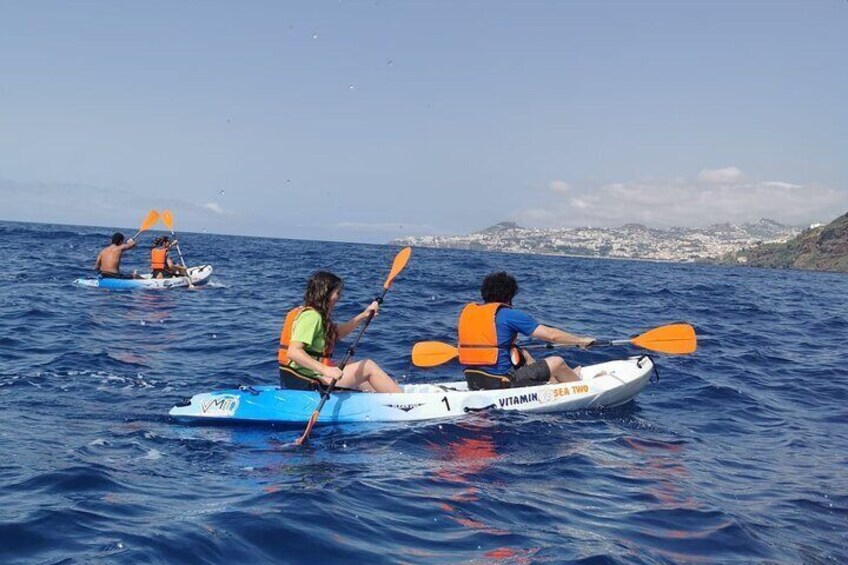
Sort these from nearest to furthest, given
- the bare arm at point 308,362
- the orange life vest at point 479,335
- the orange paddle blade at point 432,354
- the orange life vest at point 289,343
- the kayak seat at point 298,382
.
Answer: the bare arm at point 308,362, the orange life vest at point 289,343, the kayak seat at point 298,382, the orange life vest at point 479,335, the orange paddle blade at point 432,354

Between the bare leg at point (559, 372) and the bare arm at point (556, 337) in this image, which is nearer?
the bare arm at point (556, 337)

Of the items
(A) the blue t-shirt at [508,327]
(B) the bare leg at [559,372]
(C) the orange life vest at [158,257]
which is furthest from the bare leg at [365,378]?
(C) the orange life vest at [158,257]

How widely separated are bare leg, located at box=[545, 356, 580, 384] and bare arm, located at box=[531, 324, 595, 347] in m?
0.39

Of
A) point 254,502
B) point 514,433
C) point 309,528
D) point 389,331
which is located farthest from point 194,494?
point 389,331

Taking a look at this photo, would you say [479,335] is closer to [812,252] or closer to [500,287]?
[500,287]

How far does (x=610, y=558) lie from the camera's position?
463 centimetres

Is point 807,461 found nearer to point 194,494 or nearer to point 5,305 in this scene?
point 194,494

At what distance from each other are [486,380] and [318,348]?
2.18 metres

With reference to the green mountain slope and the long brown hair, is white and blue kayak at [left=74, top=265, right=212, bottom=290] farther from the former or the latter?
the green mountain slope

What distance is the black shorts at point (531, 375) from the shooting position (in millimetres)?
9281

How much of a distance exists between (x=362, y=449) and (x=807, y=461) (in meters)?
4.41

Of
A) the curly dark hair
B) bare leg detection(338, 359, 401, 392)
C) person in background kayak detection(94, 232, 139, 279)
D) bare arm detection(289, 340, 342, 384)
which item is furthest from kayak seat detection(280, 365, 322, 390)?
person in background kayak detection(94, 232, 139, 279)

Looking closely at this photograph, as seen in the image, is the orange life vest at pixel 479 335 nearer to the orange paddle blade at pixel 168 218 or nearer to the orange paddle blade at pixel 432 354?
the orange paddle blade at pixel 432 354

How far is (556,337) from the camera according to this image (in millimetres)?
9102
